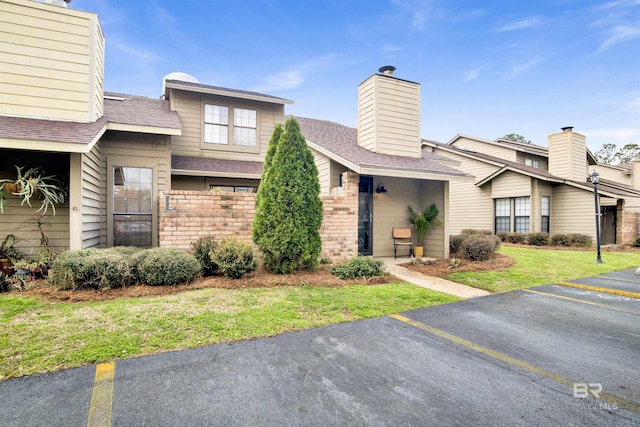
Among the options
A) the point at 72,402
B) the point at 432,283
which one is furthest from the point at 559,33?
the point at 72,402

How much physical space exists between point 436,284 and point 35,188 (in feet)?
28.4

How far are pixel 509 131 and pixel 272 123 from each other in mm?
47963

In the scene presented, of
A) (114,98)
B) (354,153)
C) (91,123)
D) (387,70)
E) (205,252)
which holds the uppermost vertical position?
(387,70)

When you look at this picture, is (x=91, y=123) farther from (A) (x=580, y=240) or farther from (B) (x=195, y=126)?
(A) (x=580, y=240)

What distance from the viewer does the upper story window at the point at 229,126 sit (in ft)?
35.5

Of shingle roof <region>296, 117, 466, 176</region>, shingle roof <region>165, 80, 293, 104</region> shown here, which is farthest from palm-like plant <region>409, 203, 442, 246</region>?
shingle roof <region>165, 80, 293, 104</region>

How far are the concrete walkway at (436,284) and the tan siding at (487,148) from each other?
1511cm

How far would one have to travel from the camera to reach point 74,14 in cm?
702

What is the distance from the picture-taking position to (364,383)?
258 centimetres

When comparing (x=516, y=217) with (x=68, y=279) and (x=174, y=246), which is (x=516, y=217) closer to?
(x=174, y=246)

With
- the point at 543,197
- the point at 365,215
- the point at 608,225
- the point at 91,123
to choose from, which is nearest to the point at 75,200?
the point at 91,123

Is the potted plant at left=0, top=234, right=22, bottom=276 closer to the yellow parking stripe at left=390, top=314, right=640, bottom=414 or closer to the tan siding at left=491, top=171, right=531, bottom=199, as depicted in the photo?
the yellow parking stripe at left=390, top=314, right=640, bottom=414

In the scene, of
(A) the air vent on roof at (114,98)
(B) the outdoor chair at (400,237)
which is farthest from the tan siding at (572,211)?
(A) the air vent on roof at (114,98)

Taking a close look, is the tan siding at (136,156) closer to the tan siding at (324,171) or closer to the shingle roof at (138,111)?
the shingle roof at (138,111)
